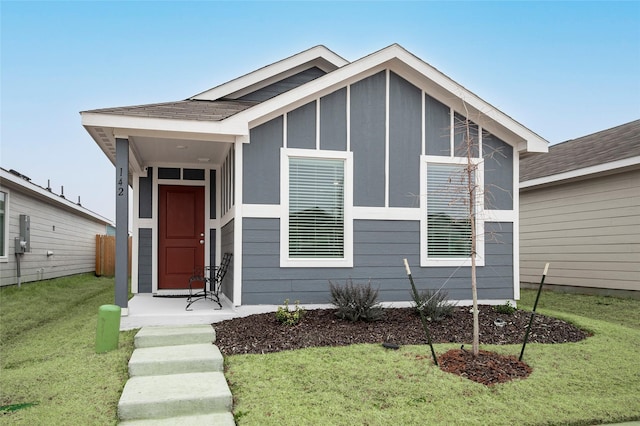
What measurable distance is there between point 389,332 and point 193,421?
9.54ft

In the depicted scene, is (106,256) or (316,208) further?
(106,256)

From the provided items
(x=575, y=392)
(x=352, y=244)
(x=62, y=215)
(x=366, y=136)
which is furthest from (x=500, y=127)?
(x=62, y=215)

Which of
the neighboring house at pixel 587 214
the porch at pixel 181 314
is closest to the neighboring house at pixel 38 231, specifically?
the porch at pixel 181 314

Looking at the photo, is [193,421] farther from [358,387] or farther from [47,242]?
[47,242]

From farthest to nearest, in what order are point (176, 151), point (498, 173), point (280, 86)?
point (280, 86)
point (176, 151)
point (498, 173)

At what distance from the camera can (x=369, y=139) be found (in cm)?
756

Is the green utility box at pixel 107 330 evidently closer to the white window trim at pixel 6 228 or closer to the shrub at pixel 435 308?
the shrub at pixel 435 308

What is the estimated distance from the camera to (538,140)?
26.0ft

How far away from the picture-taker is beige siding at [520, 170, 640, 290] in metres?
10.2

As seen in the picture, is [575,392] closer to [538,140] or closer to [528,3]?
[538,140]

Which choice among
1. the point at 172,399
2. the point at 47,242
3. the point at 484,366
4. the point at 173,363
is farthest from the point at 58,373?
the point at 47,242

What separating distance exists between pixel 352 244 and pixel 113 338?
347 cm

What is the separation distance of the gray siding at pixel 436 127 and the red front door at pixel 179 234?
4.75 metres

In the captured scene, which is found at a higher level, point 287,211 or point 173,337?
point 287,211
